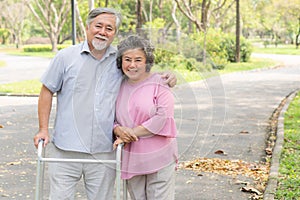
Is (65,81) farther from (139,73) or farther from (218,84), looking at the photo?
(218,84)

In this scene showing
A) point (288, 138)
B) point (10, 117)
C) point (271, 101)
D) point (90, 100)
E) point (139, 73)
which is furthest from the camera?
point (271, 101)

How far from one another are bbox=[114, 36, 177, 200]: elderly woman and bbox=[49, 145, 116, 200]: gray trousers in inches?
7.0

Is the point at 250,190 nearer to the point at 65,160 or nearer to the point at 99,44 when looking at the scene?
the point at 65,160

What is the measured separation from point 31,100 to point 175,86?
11.3 m

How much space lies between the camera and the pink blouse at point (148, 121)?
3.28 meters

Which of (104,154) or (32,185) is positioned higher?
(104,154)

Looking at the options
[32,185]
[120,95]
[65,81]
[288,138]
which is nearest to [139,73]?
[120,95]

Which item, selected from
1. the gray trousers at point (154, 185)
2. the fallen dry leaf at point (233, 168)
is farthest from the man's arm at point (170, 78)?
the fallen dry leaf at point (233, 168)

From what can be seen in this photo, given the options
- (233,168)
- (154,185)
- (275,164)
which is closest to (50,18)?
(233,168)

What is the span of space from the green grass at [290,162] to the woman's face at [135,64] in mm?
2678

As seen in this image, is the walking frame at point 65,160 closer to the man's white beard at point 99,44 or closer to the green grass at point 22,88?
the man's white beard at point 99,44

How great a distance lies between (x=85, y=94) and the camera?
3523 millimetres

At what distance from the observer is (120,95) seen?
343 cm

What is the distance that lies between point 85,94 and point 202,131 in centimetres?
101
